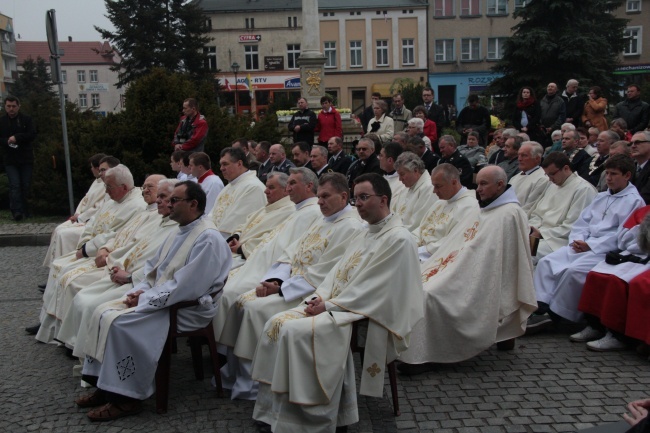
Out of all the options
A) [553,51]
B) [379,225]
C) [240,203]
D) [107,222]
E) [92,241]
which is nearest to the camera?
[379,225]

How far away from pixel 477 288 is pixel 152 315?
2.68 meters

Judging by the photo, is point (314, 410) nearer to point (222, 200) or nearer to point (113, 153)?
point (222, 200)

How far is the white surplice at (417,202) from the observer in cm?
796

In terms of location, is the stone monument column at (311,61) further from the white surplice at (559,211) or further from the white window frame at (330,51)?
the white window frame at (330,51)

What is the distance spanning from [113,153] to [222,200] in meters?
6.14

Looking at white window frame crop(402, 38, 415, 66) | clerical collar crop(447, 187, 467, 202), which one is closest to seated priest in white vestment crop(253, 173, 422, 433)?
clerical collar crop(447, 187, 467, 202)

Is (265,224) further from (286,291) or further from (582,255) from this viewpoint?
(582,255)

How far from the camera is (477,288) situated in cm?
620

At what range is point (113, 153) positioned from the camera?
13914 mm

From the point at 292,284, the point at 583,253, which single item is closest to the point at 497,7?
the point at 583,253

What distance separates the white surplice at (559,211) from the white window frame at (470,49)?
4714 cm

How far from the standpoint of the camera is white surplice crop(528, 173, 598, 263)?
7.93m

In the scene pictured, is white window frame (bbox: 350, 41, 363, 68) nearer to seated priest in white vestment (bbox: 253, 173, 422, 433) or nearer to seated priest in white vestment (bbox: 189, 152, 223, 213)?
seated priest in white vestment (bbox: 189, 152, 223, 213)

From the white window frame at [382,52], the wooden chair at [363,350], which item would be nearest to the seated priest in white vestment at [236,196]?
the wooden chair at [363,350]
